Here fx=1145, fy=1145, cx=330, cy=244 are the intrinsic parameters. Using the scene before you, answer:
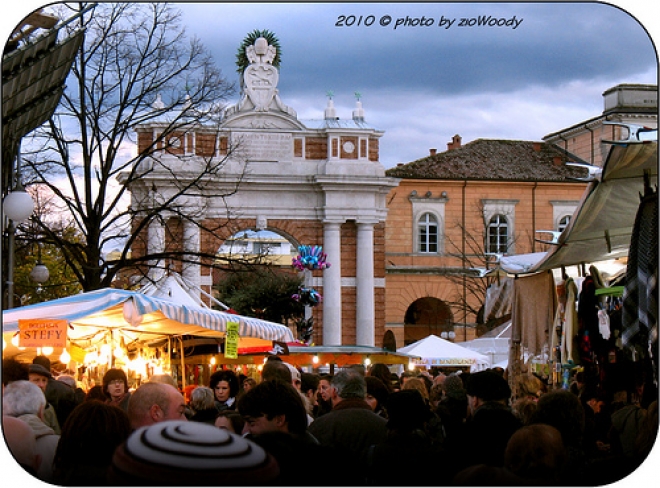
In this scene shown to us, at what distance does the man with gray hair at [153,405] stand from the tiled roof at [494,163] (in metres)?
47.2

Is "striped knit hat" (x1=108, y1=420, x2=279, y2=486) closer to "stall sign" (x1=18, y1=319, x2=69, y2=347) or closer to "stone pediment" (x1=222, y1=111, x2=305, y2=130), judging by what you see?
"stall sign" (x1=18, y1=319, x2=69, y2=347)

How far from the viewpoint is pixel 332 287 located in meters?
47.6

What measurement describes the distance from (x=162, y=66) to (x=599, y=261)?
11.8m

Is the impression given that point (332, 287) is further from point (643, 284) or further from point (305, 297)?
point (643, 284)

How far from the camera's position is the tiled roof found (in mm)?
52844

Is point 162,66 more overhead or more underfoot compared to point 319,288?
more overhead

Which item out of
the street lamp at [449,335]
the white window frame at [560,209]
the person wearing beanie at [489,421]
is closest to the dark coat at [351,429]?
the person wearing beanie at [489,421]

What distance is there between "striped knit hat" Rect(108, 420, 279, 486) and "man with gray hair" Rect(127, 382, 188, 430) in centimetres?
227

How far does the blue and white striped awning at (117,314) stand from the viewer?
9.30m

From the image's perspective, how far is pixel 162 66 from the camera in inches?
818

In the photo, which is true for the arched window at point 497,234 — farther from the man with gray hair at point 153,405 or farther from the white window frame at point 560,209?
the man with gray hair at point 153,405

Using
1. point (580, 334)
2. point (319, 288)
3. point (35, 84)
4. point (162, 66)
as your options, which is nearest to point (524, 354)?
point (580, 334)

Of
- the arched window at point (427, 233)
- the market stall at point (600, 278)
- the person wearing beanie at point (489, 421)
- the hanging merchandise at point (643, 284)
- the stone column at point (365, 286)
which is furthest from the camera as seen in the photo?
the arched window at point (427, 233)

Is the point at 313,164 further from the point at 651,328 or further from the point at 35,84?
the point at 651,328
